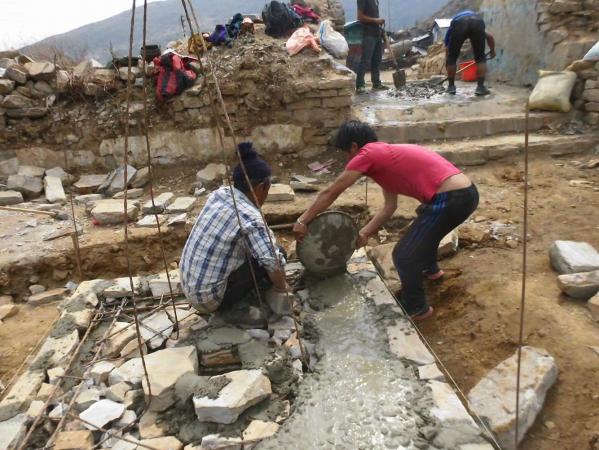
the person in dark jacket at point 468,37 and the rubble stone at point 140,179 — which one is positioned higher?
the person in dark jacket at point 468,37

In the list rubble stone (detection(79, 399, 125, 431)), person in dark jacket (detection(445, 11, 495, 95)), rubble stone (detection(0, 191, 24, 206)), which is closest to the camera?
rubble stone (detection(79, 399, 125, 431))

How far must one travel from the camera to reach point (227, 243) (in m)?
2.87

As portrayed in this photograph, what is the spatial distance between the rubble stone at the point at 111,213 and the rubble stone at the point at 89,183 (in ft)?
3.25

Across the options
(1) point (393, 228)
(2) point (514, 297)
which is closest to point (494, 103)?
(1) point (393, 228)

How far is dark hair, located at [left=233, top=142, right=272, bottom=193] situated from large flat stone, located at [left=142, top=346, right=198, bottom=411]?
1127 millimetres

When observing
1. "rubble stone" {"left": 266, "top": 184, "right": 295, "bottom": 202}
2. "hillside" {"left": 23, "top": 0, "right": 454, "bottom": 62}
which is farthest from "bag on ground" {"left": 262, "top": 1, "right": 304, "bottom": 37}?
"hillside" {"left": 23, "top": 0, "right": 454, "bottom": 62}

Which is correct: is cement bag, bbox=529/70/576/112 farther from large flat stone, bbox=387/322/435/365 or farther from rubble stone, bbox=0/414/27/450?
rubble stone, bbox=0/414/27/450

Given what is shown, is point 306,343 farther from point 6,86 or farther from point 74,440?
point 6,86

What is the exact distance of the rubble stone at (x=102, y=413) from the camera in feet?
8.13

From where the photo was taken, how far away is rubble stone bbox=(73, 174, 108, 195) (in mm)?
6426

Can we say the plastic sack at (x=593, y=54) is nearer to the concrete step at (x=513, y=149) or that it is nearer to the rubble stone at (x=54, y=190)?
the concrete step at (x=513, y=149)

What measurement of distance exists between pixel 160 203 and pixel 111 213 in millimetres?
607

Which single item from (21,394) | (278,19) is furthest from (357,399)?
(278,19)

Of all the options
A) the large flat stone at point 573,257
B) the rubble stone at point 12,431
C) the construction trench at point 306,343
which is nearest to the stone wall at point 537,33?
the construction trench at point 306,343
